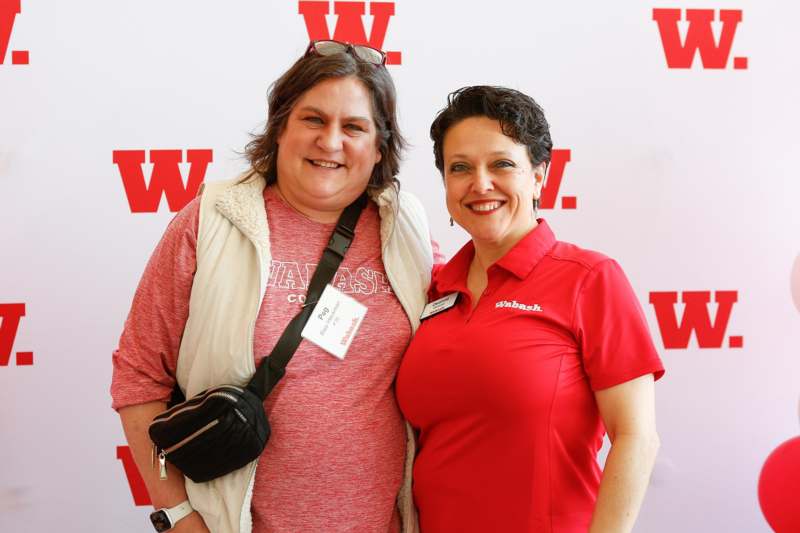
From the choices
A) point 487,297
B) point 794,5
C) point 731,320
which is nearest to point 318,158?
point 487,297

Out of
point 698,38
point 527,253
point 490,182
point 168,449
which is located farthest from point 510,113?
point 698,38

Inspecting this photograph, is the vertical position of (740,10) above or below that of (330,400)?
above

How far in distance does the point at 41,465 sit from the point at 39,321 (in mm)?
455

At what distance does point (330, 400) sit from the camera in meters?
1.45

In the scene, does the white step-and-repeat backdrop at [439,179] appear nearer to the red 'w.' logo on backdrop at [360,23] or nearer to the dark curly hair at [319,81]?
the red 'w.' logo on backdrop at [360,23]

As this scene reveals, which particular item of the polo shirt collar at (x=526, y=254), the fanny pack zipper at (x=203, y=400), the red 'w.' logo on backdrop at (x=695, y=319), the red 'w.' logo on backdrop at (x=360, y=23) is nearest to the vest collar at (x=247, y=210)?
the fanny pack zipper at (x=203, y=400)

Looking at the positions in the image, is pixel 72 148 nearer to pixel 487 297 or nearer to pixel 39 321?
pixel 39 321

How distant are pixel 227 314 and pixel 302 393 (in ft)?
0.72

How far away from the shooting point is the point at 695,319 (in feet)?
8.23

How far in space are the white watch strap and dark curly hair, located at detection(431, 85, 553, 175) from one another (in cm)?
97

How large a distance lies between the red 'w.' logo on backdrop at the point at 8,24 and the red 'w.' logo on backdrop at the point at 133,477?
1.25m

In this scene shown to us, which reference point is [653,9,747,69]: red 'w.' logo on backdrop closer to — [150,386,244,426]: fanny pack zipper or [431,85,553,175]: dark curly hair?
[431,85,553,175]: dark curly hair

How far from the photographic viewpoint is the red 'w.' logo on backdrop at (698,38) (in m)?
2.46

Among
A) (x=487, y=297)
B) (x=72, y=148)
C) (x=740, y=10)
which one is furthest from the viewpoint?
(x=740, y=10)
